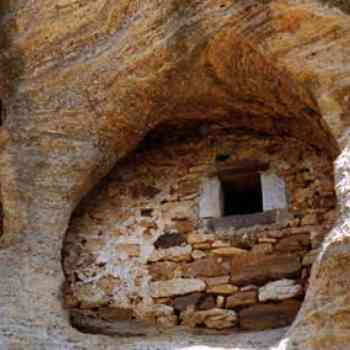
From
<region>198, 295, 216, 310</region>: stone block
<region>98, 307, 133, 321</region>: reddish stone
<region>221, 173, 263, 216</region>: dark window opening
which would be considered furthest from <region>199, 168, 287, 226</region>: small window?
<region>98, 307, 133, 321</region>: reddish stone

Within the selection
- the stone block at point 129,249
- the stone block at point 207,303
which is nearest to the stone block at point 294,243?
the stone block at point 207,303

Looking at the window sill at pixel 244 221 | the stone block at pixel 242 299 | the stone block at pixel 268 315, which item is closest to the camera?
the stone block at pixel 268 315

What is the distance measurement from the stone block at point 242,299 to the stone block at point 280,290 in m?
0.03

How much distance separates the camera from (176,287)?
443 centimetres

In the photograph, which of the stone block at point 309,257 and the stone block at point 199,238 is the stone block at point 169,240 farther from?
the stone block at point 309,257

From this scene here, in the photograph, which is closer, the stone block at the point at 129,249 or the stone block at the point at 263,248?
the stone block at the point at 263,248

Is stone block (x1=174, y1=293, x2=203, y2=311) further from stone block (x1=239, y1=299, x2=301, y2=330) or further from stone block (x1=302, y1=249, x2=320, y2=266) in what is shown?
stone block (x1=302, y1=249, x2=320, y2=266)

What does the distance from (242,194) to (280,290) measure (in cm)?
103

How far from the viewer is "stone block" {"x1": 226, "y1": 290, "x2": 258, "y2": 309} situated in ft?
14.0

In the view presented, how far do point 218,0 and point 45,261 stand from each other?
4.97 ft

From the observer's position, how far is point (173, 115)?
16.4 feet

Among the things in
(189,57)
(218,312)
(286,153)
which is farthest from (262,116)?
(218,312)

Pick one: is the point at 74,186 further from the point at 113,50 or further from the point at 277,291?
the point at 277,291

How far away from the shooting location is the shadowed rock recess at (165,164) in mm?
4195
